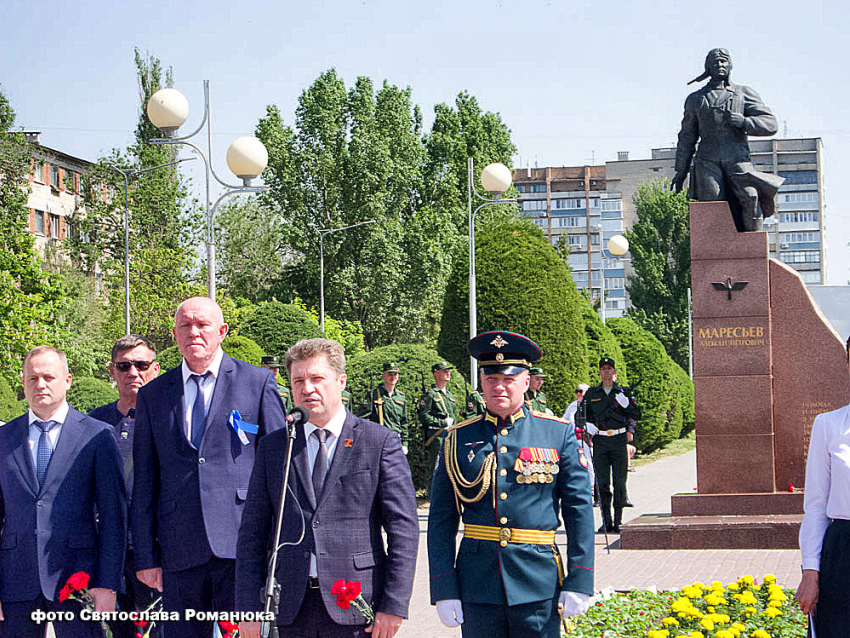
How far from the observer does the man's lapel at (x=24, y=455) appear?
4887 mm

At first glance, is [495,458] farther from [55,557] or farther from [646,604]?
[646,604]

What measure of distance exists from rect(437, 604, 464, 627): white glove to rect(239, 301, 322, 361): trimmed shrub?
13.0 metres

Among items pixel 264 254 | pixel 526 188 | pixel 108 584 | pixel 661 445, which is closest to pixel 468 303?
pixel 661 445

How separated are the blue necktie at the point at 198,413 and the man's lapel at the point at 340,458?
34.0 inches

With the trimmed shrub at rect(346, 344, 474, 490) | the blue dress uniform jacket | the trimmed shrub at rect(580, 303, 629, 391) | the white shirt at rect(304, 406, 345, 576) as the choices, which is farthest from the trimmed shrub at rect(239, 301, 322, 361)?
the white shirt at rect(304, 406, 345, 576)

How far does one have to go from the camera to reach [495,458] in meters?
4.55

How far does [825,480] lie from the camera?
175 inches

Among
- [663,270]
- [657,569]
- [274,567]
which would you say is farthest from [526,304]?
[663,270]

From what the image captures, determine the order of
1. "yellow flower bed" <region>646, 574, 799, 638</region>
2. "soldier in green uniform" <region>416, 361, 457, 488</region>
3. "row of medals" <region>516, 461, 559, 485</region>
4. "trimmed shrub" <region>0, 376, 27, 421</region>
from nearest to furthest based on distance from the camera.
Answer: "row of medals" <region>516, 461, 559, 485</region> < "yellow flower bed" <region>646, 574, 799, 638</region> < "soldier in green uniform" <region>416, 361, 457, 488</region> < "trimmed shrub" <region>0, 376, 27, 421</region>

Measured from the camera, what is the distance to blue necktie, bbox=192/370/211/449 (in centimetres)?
475

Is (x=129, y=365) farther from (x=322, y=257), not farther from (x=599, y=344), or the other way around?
(x=322, y=257)

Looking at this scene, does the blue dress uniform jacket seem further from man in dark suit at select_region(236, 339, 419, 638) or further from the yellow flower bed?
the yellow flower bed

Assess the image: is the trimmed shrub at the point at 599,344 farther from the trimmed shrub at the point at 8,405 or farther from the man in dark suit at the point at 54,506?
the man in dark suit at the point at 54,506

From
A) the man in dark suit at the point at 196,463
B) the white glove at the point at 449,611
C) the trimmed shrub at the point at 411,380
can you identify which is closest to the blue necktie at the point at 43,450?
the man in dark suit at the point at 196,463
